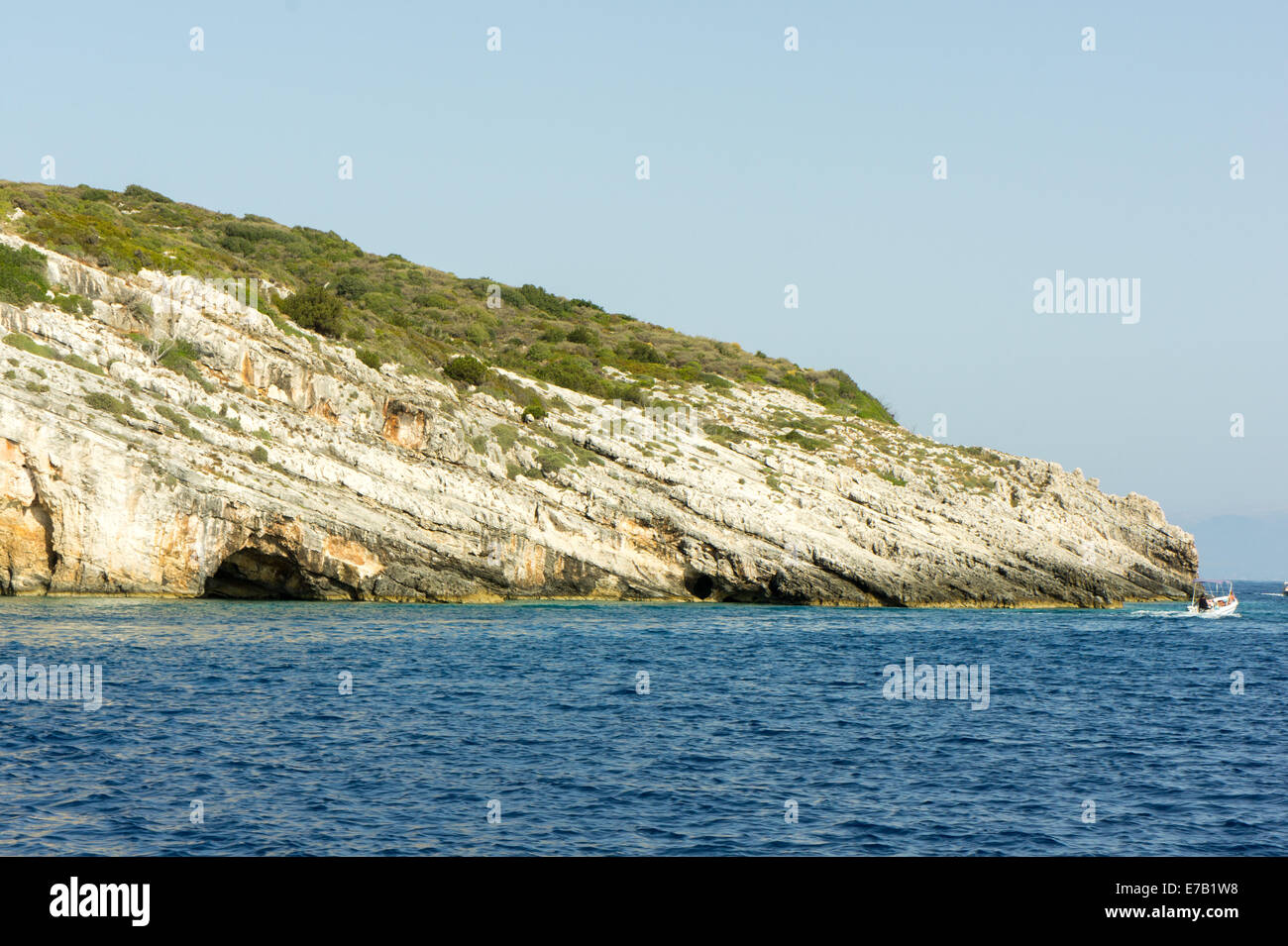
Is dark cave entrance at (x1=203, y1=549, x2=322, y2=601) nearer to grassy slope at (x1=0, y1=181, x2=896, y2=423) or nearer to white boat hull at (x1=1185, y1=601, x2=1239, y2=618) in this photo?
grassy slope at (x1=0, y1=181, x2=896, y2=423)

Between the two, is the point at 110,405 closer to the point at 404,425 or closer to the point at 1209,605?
the point at 404,425

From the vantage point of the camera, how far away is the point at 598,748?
2291 cm

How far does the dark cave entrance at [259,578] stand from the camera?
51969 millimetres

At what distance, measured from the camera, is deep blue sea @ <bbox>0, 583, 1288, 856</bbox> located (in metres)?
16.6

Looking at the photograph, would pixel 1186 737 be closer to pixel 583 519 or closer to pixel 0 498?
pixel 583 519

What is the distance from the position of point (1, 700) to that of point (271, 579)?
2857cm

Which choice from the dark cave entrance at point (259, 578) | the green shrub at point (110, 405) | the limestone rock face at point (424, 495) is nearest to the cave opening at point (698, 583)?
the limestone rock face at point (424, 495)

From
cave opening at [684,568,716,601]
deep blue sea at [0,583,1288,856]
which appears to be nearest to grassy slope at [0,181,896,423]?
cave opening at [684,568,716,601]

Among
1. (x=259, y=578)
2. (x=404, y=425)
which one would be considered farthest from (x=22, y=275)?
(x=404, y=425)

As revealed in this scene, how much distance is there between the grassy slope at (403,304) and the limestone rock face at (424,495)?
6.80 metres
